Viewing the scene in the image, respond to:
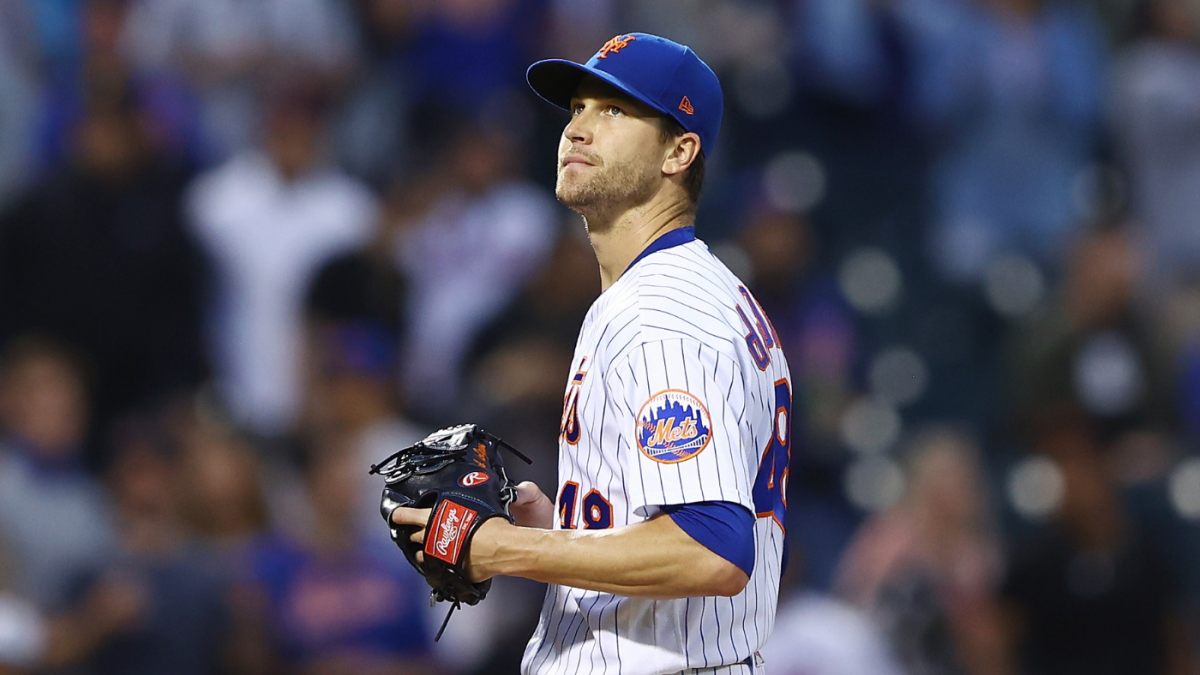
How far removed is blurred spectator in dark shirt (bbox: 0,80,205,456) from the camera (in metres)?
6.03

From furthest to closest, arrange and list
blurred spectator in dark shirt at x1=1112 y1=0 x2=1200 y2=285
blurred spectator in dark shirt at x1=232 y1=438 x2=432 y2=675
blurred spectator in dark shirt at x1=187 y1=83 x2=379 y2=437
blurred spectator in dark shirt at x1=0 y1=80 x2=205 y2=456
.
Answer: blurred spectator in dark shirt at x1=1112 y1=0 x2=1200 y2=285, blurred spectator in dark shirt at x1=187 y1=83 x2=379 y2=437, blurred spectator in dark shirt at x1=0 y1=80 x2=205 y2=456, blurred spectator in dark shirt at x1=232 y1=438 x2=432 y2=675

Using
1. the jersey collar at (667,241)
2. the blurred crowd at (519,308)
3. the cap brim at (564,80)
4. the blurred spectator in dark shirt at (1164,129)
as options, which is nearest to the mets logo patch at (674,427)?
the jersey collar at (667,241)

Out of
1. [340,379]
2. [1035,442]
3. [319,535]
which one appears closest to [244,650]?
[319,535]

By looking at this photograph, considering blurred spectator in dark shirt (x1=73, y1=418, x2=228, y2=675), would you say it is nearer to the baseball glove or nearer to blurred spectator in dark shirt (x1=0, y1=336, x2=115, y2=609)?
blurred spectator in dark shirt (x1=0, y1=336, x2=115, y2=609)

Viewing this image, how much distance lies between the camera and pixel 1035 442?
6477 mm

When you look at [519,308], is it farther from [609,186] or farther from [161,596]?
[609,186]

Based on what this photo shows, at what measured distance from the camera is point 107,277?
19.8 ft

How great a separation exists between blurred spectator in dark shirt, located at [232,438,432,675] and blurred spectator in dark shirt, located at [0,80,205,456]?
1.07 metres

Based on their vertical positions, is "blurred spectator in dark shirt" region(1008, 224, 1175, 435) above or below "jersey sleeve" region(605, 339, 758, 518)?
below

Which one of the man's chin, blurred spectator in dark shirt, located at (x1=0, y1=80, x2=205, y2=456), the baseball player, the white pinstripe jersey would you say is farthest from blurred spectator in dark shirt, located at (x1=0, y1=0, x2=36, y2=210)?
the white pinstripe jersey

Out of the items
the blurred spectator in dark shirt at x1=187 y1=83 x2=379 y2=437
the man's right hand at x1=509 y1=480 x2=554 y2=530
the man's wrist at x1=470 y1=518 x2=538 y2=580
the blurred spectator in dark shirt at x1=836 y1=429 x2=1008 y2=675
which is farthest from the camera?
the blurred spectator in dark shirt at x1=187 y1=83 x2=379 y2=437

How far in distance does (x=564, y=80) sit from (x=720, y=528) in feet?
3.56

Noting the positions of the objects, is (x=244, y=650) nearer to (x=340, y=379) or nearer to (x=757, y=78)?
(x=340, y=379)

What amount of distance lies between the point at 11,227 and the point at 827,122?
3938 mm
